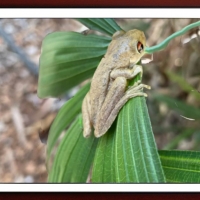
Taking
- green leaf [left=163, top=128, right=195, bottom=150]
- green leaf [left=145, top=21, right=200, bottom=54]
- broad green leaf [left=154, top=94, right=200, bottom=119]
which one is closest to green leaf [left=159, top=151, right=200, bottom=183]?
green leaf [left=163, top=128, right=195, bottom=150]

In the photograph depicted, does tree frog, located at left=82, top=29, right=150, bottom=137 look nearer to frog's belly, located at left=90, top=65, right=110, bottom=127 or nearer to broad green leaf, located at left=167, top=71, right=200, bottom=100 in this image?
frog's belly, located at left=90, top=65, right=110, bottom=127

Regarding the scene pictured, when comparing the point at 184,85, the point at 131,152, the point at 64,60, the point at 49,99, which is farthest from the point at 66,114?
the point at 184,85

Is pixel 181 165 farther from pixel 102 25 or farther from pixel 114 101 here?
pixel 102 25

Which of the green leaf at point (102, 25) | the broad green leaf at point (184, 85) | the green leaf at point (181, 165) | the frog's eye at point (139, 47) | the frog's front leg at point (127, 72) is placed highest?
the green leaf at point (102, 25)

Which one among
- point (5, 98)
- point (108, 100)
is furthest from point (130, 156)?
point (5, 98)

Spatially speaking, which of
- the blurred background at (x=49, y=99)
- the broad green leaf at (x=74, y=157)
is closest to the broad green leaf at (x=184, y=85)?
the blurred background at (x=49, y=99)

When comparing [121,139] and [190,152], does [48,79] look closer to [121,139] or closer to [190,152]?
[121,139]

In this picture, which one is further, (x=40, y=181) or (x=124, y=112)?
(x=40, y=181)

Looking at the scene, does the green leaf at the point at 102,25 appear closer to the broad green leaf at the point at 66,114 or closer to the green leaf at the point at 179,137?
the broad green leaf at the point at 66,114
